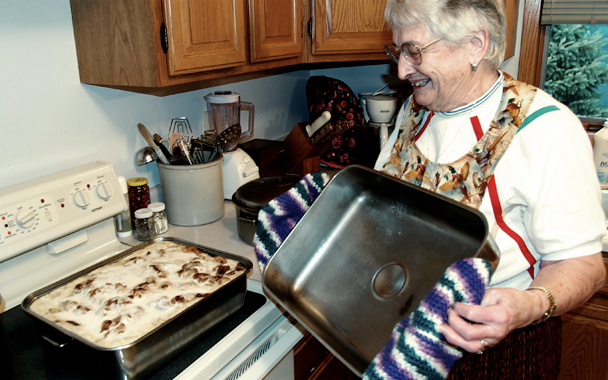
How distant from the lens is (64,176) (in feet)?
4.00

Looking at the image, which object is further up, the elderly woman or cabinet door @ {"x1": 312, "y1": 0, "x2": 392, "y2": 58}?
cabinet door @ {"x1": 312, "y1": 0, "x2": 392, "y2": 58}

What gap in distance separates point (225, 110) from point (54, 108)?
58cm

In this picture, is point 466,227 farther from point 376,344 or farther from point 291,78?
point 291,78

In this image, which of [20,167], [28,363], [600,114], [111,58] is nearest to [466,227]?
[28,363]

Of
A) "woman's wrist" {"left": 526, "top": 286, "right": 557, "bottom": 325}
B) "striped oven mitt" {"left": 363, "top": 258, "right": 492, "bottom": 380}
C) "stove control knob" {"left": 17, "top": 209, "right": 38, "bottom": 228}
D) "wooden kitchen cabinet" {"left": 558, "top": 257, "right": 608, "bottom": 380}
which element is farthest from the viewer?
"wooden kitchen cabinet" {"left": 558, "top": 257, "right": 608, "bottom": 380}

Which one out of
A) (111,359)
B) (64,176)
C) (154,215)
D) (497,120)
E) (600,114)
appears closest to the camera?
(111,359)

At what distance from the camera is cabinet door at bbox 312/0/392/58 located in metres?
1.63

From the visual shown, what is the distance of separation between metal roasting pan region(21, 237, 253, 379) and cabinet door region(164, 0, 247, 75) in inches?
21.1

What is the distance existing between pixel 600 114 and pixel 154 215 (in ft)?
5.78

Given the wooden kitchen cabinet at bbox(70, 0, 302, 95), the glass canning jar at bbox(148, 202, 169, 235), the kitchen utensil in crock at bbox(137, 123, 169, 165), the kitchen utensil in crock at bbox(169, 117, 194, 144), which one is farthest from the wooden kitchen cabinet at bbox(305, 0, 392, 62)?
the glass canning jar at bbox(148, 202, 169, 235)

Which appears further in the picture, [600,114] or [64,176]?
[600,114]

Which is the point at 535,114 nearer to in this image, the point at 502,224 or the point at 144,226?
the point at 502,224

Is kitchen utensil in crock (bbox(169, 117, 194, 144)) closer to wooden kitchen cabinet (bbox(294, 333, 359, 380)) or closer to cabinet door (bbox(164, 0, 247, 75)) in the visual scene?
cabinet door (bbox(164, 0, 247, 75))

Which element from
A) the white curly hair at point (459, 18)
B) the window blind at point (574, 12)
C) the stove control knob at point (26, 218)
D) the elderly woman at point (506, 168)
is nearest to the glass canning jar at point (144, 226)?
the stove control knob at point (26, 218)
